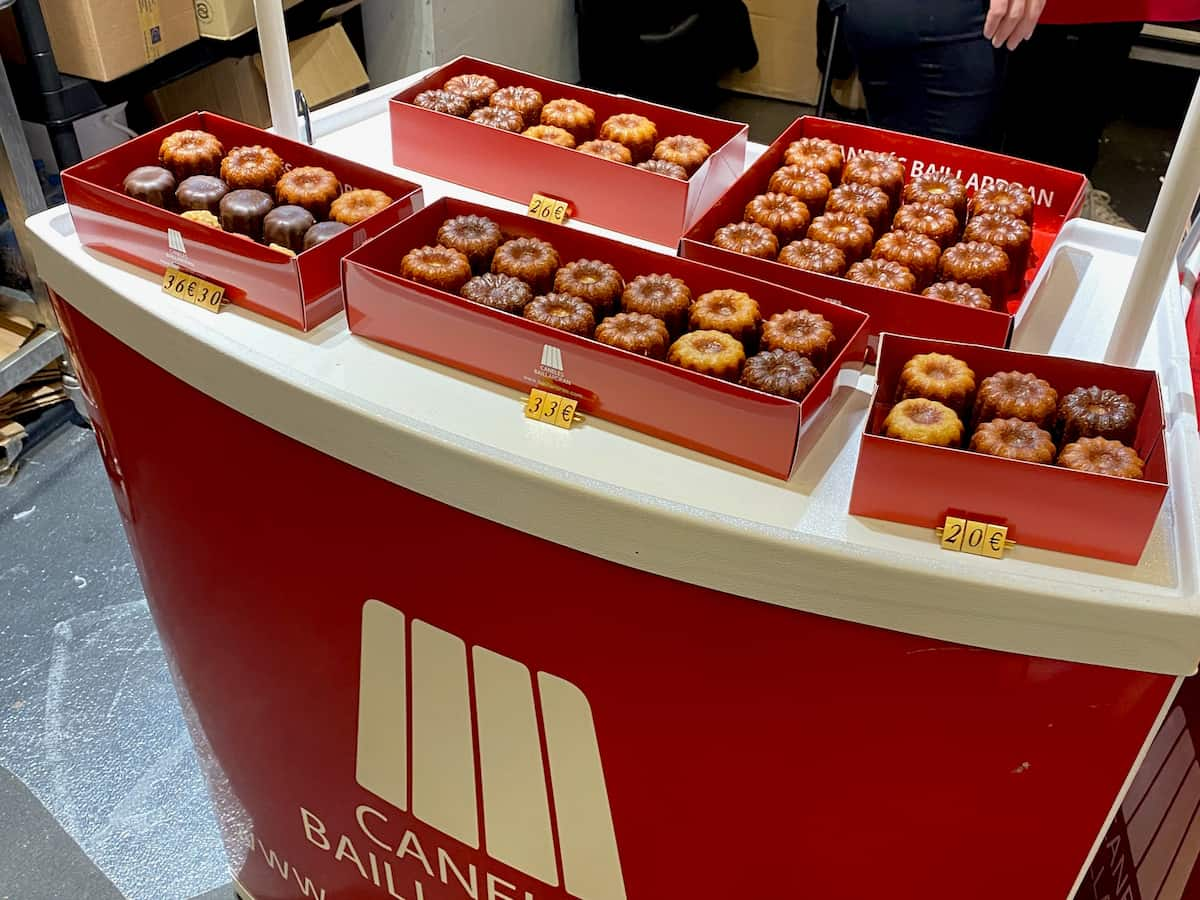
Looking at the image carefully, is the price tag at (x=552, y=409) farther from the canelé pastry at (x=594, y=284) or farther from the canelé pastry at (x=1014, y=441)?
the canelé pastry at (x=1014, y=441)

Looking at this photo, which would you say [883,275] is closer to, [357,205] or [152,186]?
[357,205]

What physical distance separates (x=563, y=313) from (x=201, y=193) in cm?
55

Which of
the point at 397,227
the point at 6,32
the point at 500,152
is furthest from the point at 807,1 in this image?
the point at 397,227

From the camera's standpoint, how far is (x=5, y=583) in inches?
98.1

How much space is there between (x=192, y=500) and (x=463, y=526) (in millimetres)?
463

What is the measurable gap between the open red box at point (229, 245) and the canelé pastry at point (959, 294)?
2.15 feet

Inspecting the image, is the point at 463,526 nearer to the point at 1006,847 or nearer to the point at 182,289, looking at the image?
the point at 182,289

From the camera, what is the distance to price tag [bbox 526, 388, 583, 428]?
113 centimetres

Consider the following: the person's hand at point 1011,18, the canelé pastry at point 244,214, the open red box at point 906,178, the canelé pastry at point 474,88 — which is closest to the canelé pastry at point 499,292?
the open red box at point 906,178

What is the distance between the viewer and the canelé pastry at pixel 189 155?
4.78ft

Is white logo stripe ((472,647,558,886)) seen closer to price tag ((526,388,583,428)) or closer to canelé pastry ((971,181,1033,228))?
price tag ((526,388,583,428))

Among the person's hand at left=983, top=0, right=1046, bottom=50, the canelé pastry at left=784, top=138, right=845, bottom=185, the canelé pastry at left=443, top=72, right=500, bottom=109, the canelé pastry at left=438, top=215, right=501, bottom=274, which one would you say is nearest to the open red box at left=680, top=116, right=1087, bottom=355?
the canelé pastry at left=784, top=138, right=845, bottom=185

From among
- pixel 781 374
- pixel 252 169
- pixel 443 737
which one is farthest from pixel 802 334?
pixel 252 169

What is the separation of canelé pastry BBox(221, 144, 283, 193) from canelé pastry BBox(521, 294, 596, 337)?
0.47 m
